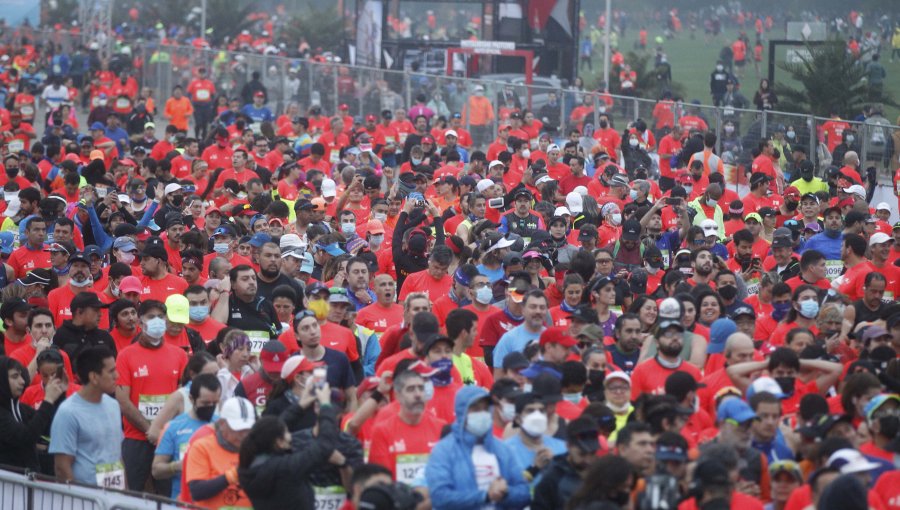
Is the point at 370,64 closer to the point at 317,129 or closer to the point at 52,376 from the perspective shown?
the point at 317,129

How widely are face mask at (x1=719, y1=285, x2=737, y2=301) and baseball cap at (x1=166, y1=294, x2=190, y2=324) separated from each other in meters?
4.43

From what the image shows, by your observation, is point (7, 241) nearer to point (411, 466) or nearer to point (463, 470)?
point (411, 466)

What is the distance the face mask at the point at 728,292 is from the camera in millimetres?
12891

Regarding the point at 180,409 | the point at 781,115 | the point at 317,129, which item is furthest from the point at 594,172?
the point at 180,409

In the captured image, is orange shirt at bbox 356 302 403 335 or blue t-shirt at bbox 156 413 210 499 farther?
orange shirt at bbox 356 302 403 335

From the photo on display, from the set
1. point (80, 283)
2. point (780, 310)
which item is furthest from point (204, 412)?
point (780, 310)

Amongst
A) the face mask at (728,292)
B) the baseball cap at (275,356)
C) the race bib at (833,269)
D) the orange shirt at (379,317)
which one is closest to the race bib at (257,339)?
the orange shirt at (379,317)

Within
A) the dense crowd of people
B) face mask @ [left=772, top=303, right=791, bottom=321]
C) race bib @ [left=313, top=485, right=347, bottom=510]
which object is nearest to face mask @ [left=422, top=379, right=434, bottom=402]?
the dense crowd of people

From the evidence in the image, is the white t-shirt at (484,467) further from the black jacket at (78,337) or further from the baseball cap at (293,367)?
the black jacket at (78,337)

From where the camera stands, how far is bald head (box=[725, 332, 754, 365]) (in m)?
10.1

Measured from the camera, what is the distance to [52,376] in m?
9.83

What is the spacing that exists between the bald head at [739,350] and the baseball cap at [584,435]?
247 centimetres

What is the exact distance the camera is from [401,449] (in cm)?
841

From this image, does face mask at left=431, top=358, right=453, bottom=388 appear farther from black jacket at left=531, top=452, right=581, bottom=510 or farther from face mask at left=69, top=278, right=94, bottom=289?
face mask at left=69, top=278, right=94, bottom=289
